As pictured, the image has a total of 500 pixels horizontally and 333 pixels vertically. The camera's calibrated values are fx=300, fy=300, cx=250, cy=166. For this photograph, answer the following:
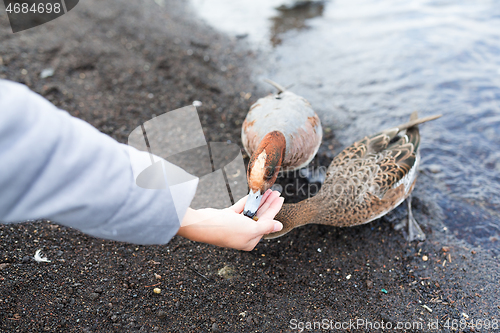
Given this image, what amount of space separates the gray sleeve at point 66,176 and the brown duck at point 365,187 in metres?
1.48

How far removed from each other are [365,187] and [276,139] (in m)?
1.02

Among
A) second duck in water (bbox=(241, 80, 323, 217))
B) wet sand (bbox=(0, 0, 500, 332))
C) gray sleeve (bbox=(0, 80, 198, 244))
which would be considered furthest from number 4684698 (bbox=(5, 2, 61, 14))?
gray sleeve (bbox=(0, 80, 198, 244))

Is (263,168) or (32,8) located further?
(32,8)

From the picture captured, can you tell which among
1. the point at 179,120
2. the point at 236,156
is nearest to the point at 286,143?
the point at 236,156

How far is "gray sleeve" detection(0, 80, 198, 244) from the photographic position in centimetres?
109


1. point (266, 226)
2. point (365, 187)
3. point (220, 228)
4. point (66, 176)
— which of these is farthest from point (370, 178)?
point (66, 176)

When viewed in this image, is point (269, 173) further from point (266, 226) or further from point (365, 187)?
point (365, 187)

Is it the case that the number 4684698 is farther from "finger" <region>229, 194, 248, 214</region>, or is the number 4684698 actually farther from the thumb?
the thumb

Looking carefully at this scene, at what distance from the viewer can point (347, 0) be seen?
7.17 meters

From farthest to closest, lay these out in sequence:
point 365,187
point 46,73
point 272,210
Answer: point 46,73 < point 365,187 < point 272,210

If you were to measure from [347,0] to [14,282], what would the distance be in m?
8.02

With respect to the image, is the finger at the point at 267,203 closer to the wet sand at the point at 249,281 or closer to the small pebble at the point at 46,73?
the wet sand at the point at 249,281

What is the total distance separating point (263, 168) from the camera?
2578mm

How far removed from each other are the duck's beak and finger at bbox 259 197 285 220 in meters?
0.07
